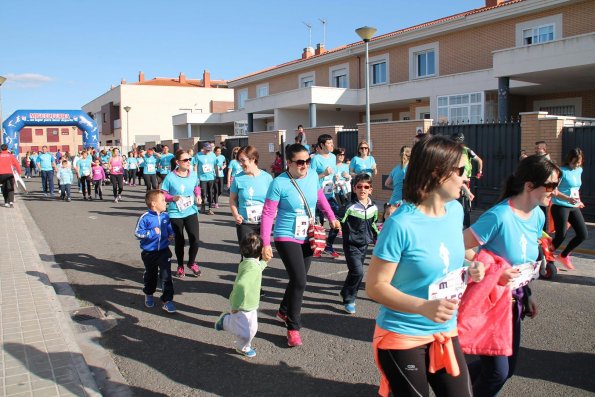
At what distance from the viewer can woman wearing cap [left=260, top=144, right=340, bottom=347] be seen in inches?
184

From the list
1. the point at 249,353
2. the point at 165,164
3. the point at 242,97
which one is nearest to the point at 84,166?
the point at 165,164

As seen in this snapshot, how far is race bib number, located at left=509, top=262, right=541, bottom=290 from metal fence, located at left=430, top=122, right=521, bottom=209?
36.1ft

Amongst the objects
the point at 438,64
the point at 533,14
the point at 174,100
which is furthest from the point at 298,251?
the point at 174,100

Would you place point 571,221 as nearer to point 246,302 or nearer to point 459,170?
point 246,302

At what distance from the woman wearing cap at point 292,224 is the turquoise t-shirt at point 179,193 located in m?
2.45

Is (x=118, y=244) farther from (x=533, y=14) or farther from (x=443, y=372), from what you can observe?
(x=533, y=14)

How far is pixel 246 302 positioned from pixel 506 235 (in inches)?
90.0

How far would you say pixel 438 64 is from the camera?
2428 cm

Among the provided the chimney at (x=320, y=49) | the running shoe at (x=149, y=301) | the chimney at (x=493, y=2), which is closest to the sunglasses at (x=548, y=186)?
the running shoe at (x=149, y=301)

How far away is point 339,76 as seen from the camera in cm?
2991

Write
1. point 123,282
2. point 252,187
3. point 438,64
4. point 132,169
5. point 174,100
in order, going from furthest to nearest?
point 174,100, point 132,169, point 438,64, point 123,282, point 252,187

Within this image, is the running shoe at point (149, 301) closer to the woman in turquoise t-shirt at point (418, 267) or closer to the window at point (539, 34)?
the woman in turquoise t-shirt at point (418, 267)

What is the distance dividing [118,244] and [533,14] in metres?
18.4

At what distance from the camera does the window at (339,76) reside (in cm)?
2927
